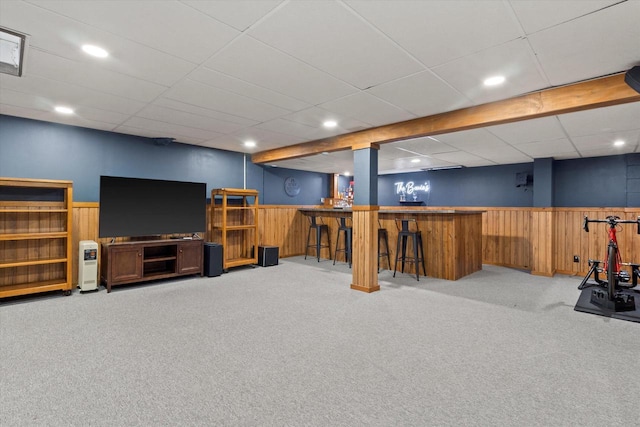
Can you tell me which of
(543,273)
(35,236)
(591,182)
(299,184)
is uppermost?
(299,184)

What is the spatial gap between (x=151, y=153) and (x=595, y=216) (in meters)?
8.23

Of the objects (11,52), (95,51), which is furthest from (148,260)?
(95,51)

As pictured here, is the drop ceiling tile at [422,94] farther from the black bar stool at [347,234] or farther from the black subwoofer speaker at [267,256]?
the black subwoofer speaker at [267,256]

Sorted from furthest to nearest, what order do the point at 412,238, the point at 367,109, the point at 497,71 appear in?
the point at 412,238, the point at 367,109, the point at 497,71

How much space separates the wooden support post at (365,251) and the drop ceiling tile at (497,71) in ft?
6.72

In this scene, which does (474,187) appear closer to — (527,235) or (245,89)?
(527,235)

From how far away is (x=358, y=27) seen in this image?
2.10m

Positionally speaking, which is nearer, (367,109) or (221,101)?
(221,101)

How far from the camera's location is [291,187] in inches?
318

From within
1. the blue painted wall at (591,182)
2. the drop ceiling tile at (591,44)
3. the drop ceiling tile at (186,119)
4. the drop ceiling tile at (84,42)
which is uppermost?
the drop ceiling tile at (186,119)

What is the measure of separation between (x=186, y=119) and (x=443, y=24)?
11.3 ft

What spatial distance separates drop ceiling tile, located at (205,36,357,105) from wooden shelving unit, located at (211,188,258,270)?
122 inches

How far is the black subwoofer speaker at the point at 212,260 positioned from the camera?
541 cm

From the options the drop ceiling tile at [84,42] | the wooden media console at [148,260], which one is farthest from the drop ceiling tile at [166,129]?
the wooden media console at [148,260]
